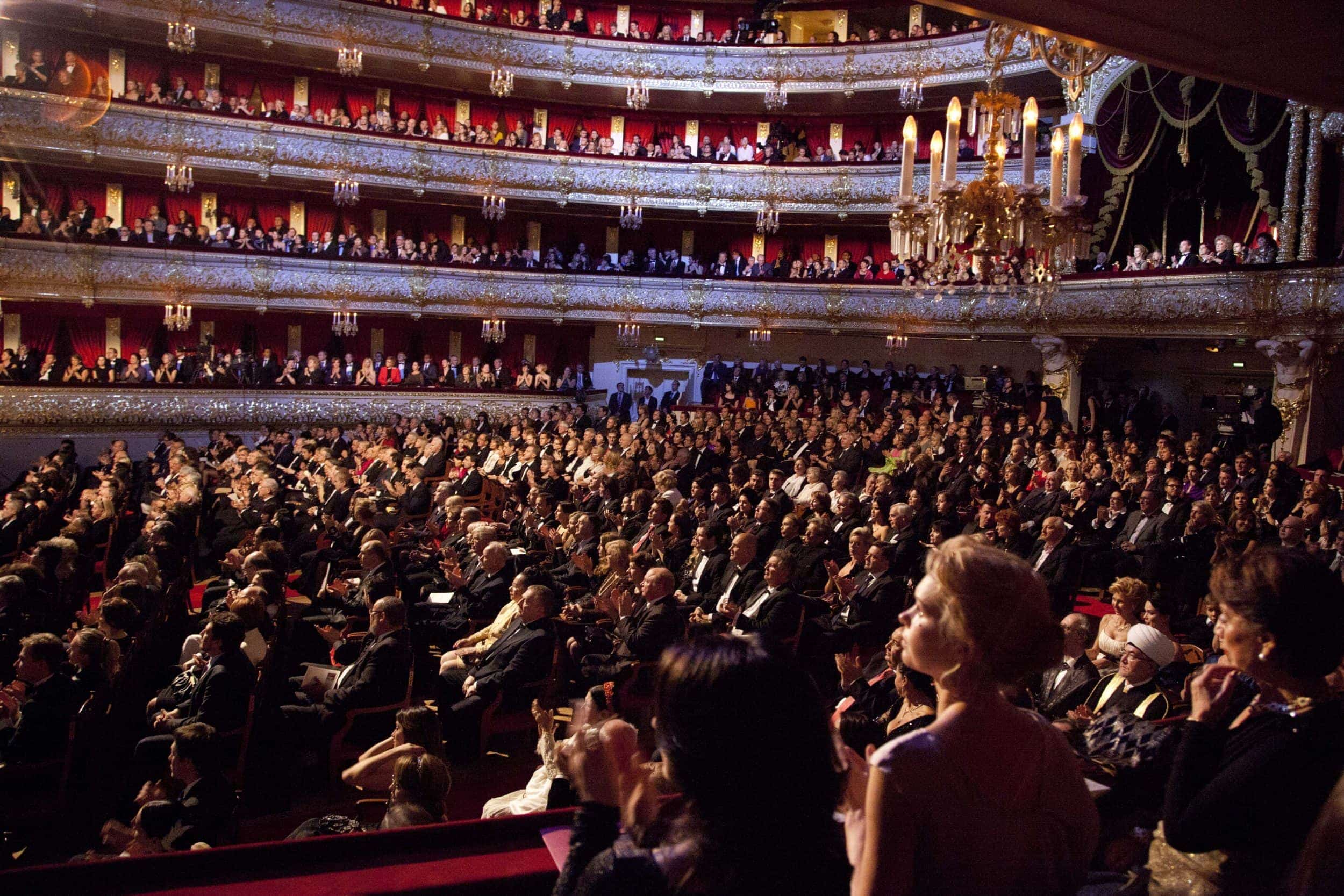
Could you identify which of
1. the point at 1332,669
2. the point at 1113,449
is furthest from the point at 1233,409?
the point at 1332,669

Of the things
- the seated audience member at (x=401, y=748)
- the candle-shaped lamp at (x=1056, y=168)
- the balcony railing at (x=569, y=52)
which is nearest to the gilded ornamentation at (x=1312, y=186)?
the balcony railing at (x=569, y=52)

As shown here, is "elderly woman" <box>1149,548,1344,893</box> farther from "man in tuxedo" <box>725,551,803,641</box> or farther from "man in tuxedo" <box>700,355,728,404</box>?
"man in tuxedo" <box>700,355,728,404</box>

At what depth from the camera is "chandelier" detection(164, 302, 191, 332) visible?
18.7 metres

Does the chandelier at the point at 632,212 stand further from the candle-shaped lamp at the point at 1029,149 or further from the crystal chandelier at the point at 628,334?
the candle-shaped lamp at the point at 1029,149

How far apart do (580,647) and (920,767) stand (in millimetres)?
4907

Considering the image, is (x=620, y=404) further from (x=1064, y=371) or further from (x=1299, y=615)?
(x=1299, y=615)

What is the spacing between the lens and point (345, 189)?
65.9ft

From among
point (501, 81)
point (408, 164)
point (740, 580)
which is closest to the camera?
point (740, 580)

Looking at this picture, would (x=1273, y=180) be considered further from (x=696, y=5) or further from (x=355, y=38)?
(x=355, y=38)

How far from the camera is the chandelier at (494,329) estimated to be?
21578 millimetres

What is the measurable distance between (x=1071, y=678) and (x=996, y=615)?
3.11 m

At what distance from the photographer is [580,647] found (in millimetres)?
6188

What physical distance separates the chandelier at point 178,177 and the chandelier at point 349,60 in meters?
3.61

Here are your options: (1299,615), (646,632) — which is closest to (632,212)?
(646,632)
